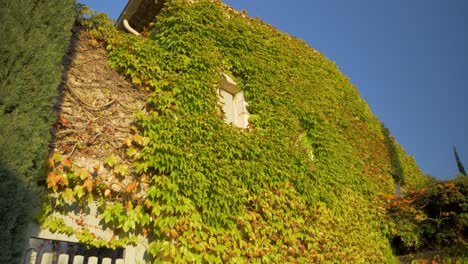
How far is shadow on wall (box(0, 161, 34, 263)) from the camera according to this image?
337 cm

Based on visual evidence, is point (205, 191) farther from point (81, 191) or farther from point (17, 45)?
point (17, 45)

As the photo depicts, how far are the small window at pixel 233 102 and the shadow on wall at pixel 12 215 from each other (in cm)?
409

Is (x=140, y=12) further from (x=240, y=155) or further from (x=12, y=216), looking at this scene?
(x=12, y=216)

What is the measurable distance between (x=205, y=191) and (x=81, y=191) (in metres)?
1.66

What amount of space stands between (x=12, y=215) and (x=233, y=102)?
15.5 ft

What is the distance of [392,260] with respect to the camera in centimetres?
834

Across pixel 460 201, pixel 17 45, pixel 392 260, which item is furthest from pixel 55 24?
pixel 460 201

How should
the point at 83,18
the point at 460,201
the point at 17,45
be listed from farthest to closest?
the point at 460,201
the point at 83,18
the point at 17,45

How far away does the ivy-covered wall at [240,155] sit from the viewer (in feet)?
16.9

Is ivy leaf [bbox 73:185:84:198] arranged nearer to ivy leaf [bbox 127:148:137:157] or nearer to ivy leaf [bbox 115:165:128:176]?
ivy leaf [bbox 115:165:128:176]

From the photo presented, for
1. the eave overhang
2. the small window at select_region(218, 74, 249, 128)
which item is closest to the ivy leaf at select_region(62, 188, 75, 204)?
the small window at select_region(218, 74, 249, 128)

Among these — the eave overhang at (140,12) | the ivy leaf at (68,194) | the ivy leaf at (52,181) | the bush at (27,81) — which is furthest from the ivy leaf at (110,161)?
the eave overhang at (140,12)

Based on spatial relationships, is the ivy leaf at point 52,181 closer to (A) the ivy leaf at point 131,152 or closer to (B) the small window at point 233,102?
(A) the ivy leaf at point 131,152

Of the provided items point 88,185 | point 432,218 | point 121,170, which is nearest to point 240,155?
point 121,170
